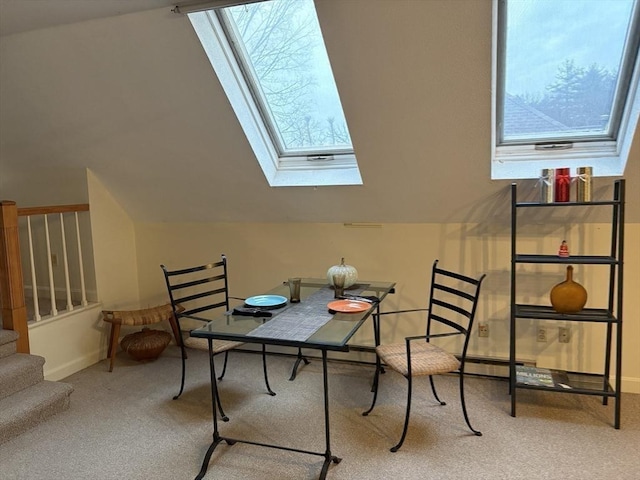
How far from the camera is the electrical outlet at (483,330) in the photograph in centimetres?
325

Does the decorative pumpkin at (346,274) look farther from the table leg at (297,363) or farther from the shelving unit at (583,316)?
the shelving unit at (583,316)

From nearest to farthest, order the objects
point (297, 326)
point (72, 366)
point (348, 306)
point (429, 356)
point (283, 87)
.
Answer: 1. point (297, 326)
2. point (348, 306)
3. point (429, 356)
4. point (283, 87)
5. point (72, 366)

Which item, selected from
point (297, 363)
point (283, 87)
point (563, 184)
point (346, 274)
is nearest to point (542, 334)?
point (563, 184)

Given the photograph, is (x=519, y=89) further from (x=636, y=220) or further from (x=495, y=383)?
(x=495, y=383)

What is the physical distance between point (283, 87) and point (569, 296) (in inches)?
85.8

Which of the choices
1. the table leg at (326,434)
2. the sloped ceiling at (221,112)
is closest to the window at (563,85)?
the sloped ceiling at (221,112)

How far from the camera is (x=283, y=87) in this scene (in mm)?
3037

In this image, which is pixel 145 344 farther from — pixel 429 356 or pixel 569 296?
pixel 569 296

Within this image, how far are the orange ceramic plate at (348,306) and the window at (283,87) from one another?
3.12 feet

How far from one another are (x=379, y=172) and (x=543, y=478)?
6.22ft

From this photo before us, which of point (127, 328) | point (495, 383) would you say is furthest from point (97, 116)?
point (495, 383)

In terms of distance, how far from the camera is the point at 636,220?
2.86 m

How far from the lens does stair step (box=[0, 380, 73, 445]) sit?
8.64 feet

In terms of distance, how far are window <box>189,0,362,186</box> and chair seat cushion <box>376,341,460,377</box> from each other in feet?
3.78
